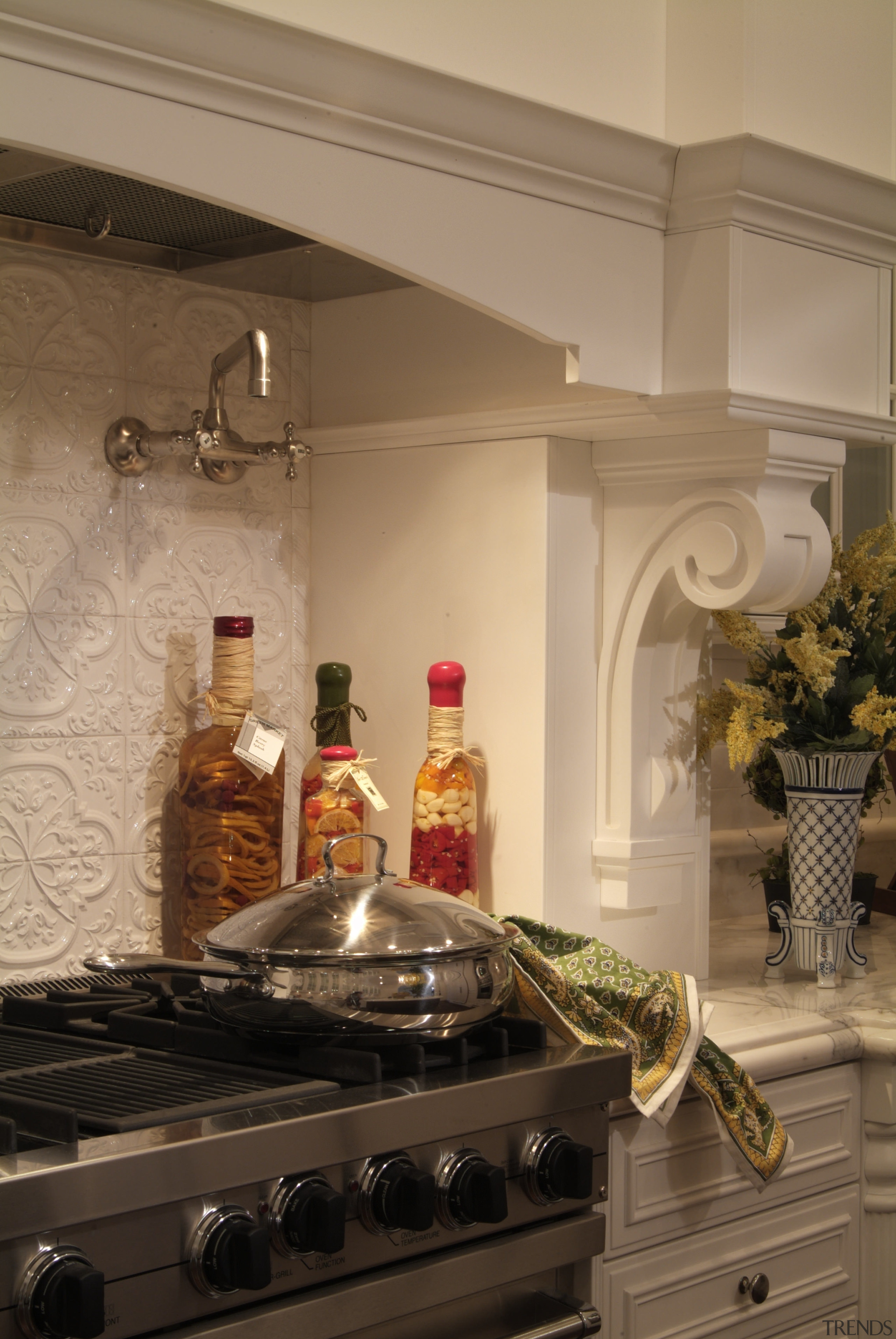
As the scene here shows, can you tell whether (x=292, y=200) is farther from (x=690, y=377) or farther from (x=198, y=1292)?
(x=198, y=1292)

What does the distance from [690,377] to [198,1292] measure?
1.02m

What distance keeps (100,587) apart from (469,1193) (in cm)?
87

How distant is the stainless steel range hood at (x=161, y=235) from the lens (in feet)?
4.68

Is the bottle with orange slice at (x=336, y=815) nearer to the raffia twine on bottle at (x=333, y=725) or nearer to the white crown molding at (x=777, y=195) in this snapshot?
the raffia twine on bottle at (x=333, y=725)

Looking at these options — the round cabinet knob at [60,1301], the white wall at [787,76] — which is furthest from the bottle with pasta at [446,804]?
the round cabinet knob at [60,1301]

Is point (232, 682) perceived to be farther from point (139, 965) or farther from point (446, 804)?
point (139, 965)

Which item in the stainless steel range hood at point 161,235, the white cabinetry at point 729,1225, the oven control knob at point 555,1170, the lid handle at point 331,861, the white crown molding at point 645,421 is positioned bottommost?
the white cabinetry at point 729,1225

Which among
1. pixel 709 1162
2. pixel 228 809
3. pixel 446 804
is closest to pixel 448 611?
pixel 446 804

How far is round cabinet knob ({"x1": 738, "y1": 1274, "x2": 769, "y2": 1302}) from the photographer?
1455 mm

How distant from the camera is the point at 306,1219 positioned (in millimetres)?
934

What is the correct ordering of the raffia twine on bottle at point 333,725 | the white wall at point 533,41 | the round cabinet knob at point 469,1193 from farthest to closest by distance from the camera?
the raffia twine on bottle at point 333,725 → the white wall at point 533,41 → the round cabinet knob at point 469,1193

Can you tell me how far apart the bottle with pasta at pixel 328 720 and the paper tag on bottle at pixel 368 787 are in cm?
6

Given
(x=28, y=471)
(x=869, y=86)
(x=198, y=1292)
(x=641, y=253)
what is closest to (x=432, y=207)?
(x=641, y=253)

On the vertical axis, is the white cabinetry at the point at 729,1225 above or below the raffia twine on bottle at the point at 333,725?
below
